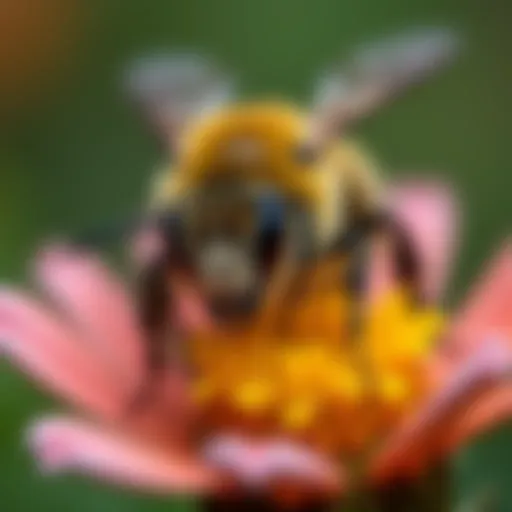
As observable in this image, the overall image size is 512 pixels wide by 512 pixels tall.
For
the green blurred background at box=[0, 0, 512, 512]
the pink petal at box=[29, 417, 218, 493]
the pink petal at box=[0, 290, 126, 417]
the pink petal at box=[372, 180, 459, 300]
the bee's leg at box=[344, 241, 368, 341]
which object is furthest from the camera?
the green blurred background at box=[0, 0, 512, 512]

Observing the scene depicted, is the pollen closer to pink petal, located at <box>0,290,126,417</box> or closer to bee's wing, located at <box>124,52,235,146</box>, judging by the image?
pink petal, located at <box>0,290,126,417</box>

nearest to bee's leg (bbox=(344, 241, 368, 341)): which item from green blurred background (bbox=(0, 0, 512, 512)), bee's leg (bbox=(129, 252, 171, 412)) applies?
bee's leg (bbox=(129, 252, 171, 412))

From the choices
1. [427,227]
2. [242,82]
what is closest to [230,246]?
[427,227]

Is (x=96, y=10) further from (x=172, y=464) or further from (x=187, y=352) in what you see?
(x=172, y=464)

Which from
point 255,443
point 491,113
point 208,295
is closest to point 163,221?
point 208,295

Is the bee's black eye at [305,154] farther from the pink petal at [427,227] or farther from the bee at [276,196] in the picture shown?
the pink petal at [427,227]
